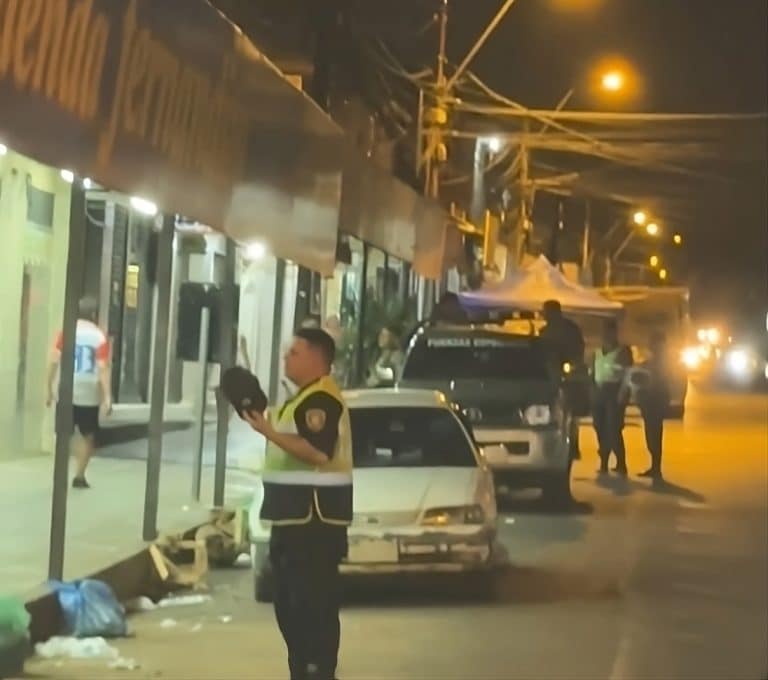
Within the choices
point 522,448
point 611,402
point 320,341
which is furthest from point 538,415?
point 320,341

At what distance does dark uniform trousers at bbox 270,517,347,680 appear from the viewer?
27.4 feet

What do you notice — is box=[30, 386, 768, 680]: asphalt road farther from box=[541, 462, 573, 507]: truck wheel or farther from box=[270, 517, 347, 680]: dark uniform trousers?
box=[270, 517, 347, 680]: dark uniform trousers

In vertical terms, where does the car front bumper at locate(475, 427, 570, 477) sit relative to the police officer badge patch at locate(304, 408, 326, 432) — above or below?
below

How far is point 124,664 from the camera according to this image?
10.1m

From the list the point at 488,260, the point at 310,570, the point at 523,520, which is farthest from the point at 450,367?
the point at 488,260

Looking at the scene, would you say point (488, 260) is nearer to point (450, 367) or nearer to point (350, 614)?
point (450, 367)

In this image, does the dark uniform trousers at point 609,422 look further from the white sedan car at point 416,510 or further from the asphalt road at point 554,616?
the white sedan car at point 416,510

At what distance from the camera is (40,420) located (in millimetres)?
20219

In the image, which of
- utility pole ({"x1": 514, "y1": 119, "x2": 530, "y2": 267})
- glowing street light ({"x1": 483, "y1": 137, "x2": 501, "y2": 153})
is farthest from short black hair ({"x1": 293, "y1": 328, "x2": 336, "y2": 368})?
utility pole ({"x1": 514, "y1": 119, "x2": 530, "y2": 267})

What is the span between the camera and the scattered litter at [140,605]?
12.1 m

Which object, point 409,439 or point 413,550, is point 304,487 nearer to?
point 413,550

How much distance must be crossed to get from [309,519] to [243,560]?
6.25 meters

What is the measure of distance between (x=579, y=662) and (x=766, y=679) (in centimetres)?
113

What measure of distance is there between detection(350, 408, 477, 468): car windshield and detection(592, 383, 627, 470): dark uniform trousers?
9.66m
